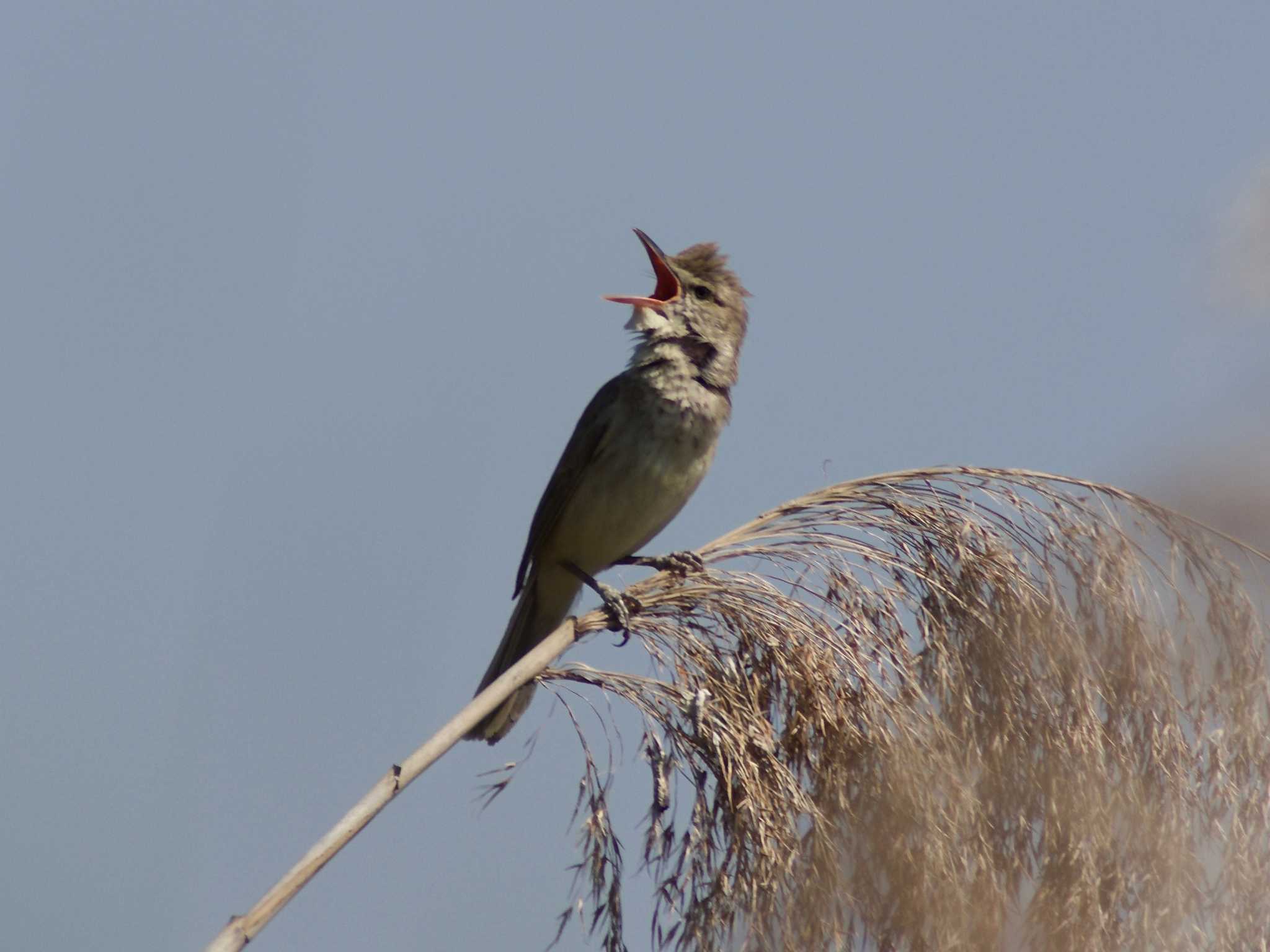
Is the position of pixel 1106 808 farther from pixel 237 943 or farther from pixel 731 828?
pixel 237 943

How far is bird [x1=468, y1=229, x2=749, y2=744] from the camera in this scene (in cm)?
497

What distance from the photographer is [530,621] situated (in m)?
5.04

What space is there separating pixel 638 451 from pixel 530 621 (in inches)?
27.8

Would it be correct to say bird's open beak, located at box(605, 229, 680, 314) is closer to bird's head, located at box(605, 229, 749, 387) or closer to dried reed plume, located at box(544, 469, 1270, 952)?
bird's head, located at box(605, 229, 749, 387)

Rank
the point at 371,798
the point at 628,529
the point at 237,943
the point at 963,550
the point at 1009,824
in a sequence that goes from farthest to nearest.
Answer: the point at 628,529 → the point at 963,550 → the point at 1009,824 → the point at 371,798 → the point at 237,943

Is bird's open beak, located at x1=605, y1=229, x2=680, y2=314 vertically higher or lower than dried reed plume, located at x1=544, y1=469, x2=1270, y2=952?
higher

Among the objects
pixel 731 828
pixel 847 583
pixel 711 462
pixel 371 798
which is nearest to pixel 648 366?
pixel 711 462

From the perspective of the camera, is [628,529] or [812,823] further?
[628,529]

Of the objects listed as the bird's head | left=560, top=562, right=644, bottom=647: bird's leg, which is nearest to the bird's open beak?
the bird's head

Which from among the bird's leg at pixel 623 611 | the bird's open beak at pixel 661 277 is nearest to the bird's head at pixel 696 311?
the bird's open beak at pixel 661 277

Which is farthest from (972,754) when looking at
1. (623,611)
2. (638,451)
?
(638,451)

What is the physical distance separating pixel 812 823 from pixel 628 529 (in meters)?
2.55

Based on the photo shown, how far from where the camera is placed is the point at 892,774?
8.32 feet

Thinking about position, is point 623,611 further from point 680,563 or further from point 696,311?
point 696,311
